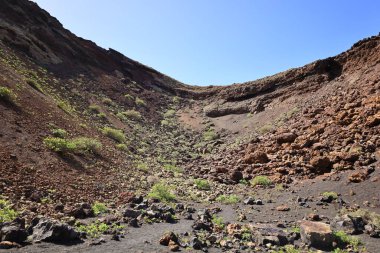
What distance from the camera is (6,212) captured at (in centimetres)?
891

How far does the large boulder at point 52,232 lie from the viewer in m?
7.68

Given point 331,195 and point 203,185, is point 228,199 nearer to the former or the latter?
point 203,185

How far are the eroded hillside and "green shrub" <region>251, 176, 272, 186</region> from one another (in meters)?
0.05

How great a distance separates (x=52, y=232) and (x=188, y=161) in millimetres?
16890

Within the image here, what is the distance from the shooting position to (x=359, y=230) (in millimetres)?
9750

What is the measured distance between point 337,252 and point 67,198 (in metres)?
8.48

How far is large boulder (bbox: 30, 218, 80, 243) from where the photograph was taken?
25.2 feet

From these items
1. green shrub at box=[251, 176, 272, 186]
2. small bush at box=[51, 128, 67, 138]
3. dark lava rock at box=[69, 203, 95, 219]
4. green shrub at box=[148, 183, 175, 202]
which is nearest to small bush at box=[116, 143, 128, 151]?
small bush at box=[51, 128, 67, 138]

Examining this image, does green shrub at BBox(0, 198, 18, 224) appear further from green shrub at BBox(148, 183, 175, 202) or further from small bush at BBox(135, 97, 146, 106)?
small bush at BBox(135, 97, 146, 106)

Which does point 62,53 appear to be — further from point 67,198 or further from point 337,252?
point 337,252

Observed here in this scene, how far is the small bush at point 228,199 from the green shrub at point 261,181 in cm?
249

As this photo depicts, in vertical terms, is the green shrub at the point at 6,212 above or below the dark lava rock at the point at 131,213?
above

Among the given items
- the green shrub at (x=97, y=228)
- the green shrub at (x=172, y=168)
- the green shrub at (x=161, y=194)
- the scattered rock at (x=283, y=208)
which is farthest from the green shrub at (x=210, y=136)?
the green shrub at (x=97, y=228)

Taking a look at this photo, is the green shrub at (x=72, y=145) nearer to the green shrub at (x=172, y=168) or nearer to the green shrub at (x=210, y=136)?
the green shrub at (x=172, y=168)
